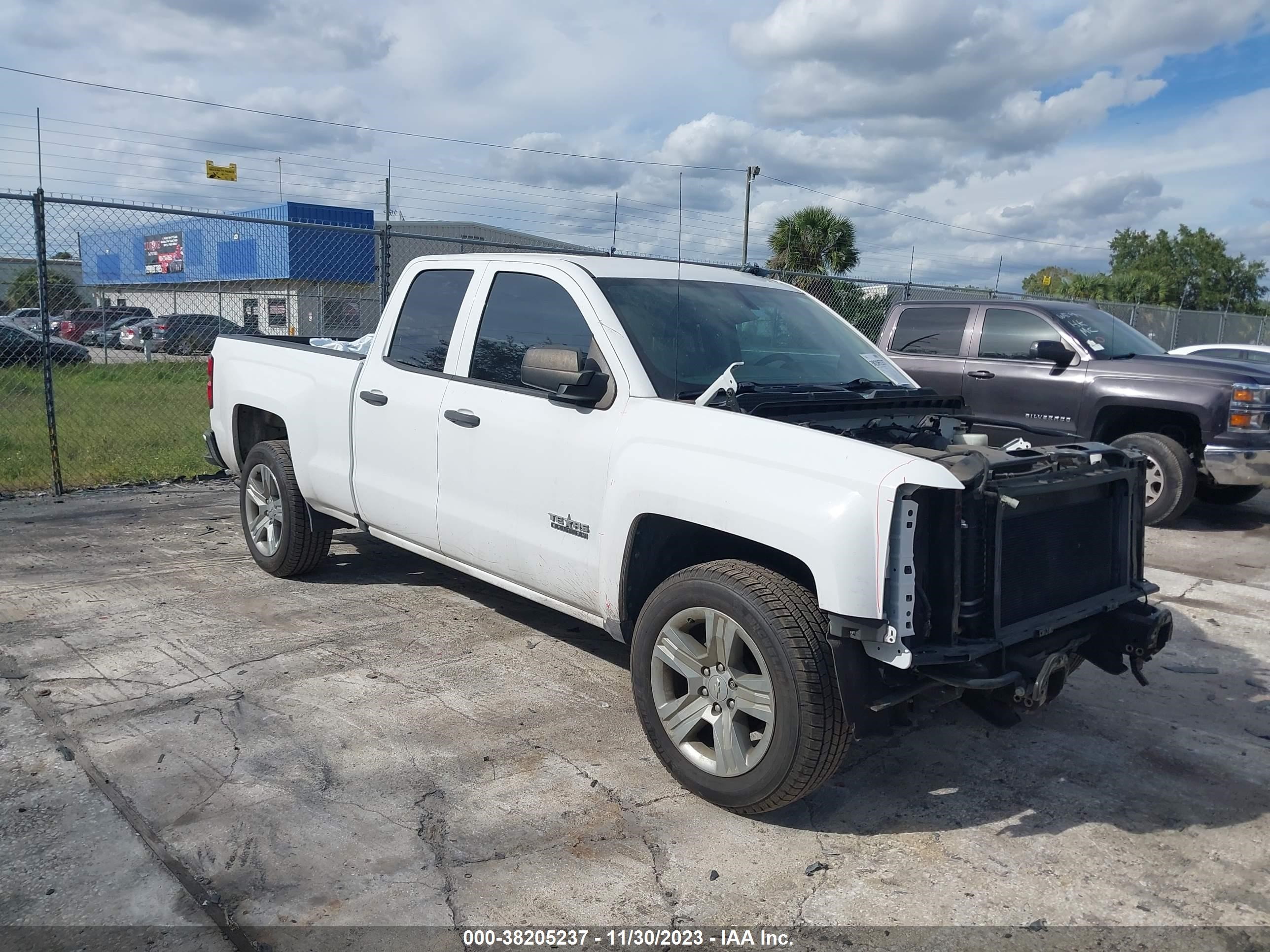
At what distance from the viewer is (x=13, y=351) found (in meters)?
9.76

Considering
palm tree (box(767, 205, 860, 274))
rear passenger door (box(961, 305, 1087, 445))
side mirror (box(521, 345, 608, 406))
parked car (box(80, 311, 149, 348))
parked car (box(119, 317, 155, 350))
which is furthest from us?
palm tree (box(767, 205, 860, 274))

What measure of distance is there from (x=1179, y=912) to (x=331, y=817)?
8.94 feet

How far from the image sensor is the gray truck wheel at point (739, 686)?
3.20m

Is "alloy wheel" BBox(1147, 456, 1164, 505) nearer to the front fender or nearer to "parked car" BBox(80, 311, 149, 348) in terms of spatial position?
the front fender

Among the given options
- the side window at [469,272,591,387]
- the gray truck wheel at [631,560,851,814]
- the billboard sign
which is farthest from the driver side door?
the billboard sign

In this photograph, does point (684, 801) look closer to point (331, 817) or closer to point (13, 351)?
point (331, 817)

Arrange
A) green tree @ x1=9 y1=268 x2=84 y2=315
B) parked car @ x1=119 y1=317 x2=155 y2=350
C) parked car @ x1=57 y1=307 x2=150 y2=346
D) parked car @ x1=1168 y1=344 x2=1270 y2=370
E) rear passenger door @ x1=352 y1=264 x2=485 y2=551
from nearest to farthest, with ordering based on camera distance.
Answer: rear passenger door @ x1=352 y1=264 x2=485 y2=551, green tree @ x1=9 y1=268 x2=84 y2=315, parked car @ x1=57 y1=307 x2=150 y2=346, parked car @ x1=119 y1=317 x2=155 y2=350, parked car @ x1=1168 y1=344 x2=1270 y2=370

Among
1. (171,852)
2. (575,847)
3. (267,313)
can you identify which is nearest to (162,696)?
(171,852)

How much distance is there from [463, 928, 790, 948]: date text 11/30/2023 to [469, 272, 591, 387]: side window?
7.60ft

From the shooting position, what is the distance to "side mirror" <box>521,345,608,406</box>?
13.0ft

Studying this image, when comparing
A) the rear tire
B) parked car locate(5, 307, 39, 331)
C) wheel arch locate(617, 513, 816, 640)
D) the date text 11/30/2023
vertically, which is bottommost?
the date text 11/30/2023

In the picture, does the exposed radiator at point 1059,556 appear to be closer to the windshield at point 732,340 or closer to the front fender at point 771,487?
the front fender at point 771,487

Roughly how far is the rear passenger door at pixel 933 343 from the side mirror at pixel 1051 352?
687mm

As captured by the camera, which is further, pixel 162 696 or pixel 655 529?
pixel 162 696
